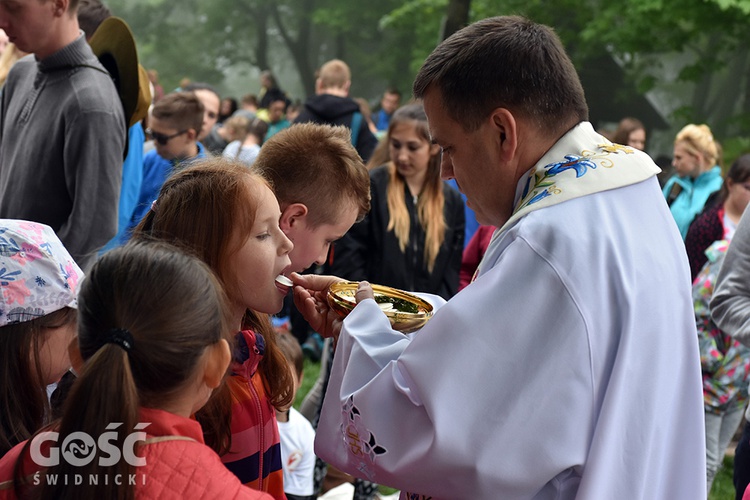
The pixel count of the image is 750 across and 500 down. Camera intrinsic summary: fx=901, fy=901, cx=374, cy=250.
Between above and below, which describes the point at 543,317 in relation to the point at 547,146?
below

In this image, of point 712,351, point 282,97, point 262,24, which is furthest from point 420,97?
point 262,24

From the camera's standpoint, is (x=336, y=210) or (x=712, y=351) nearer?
(x=336, y=210)

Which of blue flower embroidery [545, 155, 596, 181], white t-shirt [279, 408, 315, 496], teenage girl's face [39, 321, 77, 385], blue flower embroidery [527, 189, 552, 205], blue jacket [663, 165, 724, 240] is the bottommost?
white t-shirt [279, 408, 315, 496]

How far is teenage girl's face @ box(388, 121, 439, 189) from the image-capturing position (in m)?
5.37

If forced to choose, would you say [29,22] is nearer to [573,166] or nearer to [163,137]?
[163,137]

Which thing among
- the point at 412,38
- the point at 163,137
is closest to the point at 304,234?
the point at 163,137

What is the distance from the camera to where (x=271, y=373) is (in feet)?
8.57

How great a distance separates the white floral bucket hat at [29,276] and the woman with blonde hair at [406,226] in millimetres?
2976

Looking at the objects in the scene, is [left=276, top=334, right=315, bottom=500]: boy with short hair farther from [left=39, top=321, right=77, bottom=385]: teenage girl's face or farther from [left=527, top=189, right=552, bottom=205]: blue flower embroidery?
[left=527, top=189, right=552, bottom=205]: blue flower embroidery

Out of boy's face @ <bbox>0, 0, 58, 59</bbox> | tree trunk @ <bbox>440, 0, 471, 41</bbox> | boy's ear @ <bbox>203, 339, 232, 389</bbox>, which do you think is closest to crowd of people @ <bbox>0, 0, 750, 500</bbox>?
boy's ear @ <bbox>203, 339, 232, 389</bbox>

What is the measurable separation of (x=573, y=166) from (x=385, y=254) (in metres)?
3.21

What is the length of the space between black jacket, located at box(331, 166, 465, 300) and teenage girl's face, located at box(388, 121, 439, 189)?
0.36 feet

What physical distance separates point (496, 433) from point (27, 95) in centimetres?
292

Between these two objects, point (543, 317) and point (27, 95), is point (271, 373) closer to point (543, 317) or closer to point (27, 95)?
point (543, 317)
